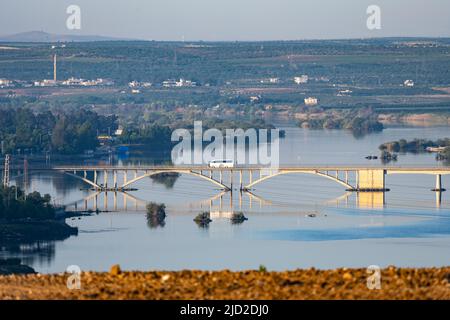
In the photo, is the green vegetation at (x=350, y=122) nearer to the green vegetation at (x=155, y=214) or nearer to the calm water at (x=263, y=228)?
the calm water at (x=263, y=228)

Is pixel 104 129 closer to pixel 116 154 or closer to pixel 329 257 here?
pixel 116 154

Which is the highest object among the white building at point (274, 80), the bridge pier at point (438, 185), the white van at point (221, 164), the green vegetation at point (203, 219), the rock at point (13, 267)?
the white building at point (274, 80)

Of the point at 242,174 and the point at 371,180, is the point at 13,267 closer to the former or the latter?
the point at 371,180

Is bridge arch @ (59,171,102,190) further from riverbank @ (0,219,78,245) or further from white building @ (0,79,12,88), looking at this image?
white building @ (0,79,12,88)

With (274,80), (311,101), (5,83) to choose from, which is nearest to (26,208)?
(311,101)

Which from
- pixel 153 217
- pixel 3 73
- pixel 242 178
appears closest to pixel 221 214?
pixel 153 217

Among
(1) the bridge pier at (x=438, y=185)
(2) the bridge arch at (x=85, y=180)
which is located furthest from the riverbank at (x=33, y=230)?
(1) the bridge pier at (x=438, y=185)
